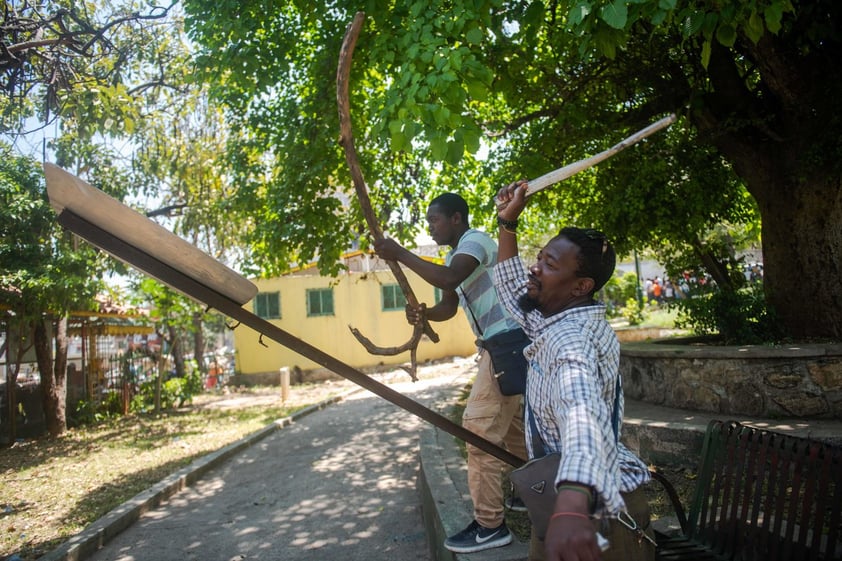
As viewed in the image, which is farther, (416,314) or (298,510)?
(298,510)

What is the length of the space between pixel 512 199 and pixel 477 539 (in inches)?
75.2

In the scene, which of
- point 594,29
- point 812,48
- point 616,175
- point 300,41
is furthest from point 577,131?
point 594,29

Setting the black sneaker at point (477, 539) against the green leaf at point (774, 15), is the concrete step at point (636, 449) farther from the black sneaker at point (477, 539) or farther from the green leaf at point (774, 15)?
the green leaf at point (774, 15)

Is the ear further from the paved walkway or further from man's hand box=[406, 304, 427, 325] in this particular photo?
the paved walkway

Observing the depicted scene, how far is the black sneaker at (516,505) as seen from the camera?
4035mm

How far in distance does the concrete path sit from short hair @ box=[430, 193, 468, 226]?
2.42 m

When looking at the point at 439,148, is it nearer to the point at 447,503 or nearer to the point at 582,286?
the point at 582,286

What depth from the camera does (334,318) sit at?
21.9 meters

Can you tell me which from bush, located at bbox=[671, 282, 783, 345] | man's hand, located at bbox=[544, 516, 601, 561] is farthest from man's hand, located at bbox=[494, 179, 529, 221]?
bush, located at bbox=[671, 282, 783, 345]

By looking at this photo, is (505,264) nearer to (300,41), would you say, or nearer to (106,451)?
(300,41)

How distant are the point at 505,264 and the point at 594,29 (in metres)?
1.87

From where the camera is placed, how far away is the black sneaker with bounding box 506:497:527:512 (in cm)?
404

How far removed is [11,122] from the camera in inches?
263

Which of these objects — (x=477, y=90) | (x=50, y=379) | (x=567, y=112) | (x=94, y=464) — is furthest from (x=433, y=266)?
(x=50, y=379)
